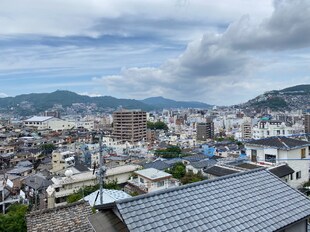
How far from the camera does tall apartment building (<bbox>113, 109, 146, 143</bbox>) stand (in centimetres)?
7756

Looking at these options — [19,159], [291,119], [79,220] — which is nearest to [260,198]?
[79,220]

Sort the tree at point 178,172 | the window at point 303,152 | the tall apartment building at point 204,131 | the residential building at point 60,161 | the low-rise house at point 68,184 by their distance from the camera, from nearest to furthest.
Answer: the window at point 303,152
the low-rise house at point 68,184
the tree at point 178,172
the residential building at point 60,161
the tall apartment building at point 204,131

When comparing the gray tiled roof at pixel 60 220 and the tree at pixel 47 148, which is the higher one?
the gray tiled roof at pixel 60 220

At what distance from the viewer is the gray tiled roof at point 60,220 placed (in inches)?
316

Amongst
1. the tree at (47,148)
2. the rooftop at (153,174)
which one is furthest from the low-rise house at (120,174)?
the tree at (47,148)

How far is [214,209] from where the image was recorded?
494cm

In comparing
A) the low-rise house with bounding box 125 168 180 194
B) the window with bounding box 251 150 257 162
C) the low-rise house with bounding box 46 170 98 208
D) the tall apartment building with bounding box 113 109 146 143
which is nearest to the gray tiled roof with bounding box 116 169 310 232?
the window with bounding box 251 150 257 162

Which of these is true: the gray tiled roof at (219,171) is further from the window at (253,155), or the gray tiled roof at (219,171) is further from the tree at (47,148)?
the tree at (47,148)

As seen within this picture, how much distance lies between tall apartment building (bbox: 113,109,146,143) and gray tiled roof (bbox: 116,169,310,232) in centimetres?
7083

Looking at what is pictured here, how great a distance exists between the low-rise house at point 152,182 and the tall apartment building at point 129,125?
50992mm

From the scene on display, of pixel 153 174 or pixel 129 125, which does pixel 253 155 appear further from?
pixel 129 125

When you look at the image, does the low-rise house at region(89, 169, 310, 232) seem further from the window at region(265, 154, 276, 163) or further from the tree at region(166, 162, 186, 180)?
the tree at region(166, 162, 186, 180)

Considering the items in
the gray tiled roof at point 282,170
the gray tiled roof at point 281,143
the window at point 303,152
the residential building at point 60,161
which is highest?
the gray tiled roof at point 281,143

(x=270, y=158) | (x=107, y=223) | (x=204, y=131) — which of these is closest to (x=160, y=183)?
(x=270, y=158)
